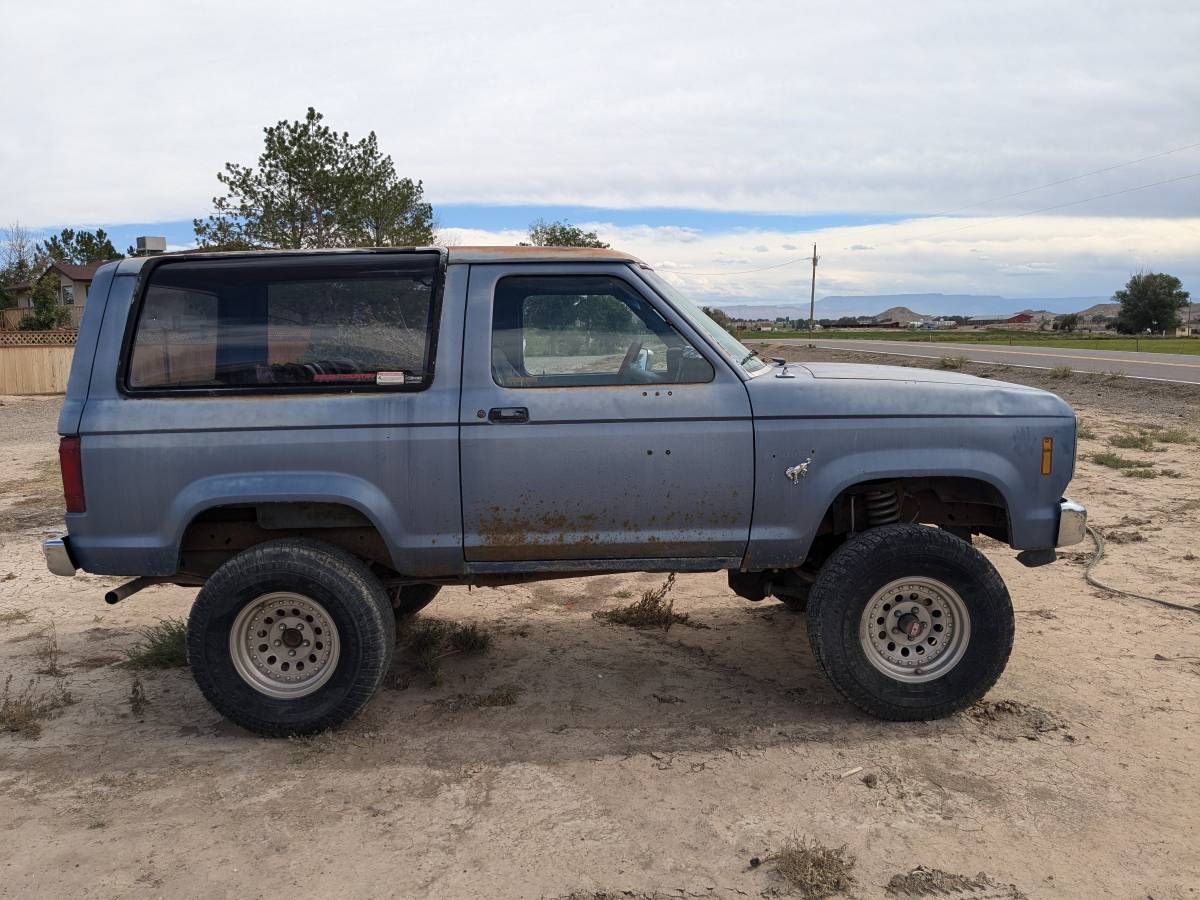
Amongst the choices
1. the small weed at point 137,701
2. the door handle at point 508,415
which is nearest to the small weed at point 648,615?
the door handle at point 508,415

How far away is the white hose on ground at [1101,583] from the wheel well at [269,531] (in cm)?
464

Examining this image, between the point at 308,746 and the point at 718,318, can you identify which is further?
the point at 718,318

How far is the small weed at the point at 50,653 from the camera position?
5.10 metres

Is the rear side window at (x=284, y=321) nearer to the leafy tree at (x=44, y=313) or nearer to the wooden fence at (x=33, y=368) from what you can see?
the wooden fence at (x=33, y=368)

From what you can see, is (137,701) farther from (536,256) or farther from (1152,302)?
(1152,302)

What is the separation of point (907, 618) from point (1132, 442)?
9.18 meters

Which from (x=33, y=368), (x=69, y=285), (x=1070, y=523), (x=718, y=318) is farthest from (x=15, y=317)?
(x=1070, y=523)

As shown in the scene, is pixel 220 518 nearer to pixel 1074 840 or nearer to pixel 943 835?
pixel 943 835

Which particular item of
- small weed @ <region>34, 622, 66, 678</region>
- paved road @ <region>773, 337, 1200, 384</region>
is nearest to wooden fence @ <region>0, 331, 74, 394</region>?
small weed @ <region>34, 622, 66, 678</region>

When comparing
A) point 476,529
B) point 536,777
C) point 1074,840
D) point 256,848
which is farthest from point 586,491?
point 1074,840

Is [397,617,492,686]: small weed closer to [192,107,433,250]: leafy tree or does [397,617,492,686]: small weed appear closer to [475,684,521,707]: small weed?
[475,684,521,707]: small weed

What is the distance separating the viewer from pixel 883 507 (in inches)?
179

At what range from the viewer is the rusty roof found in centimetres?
432

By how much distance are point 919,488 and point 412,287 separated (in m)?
2.58
